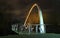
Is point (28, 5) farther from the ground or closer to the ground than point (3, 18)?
farther from the ground

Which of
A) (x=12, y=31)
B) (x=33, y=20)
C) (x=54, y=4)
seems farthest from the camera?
(x=54, y=4)

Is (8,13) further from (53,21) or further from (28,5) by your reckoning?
(53,21)

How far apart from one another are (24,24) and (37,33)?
0.29 m

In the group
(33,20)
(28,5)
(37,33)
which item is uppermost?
(28,5)

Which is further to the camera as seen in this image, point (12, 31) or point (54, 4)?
point (54, 4)

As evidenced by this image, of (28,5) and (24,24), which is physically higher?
(28,5)

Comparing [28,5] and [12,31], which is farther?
[28,5]

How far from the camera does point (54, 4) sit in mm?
3801

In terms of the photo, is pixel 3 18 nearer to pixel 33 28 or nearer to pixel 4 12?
pixel 4 12

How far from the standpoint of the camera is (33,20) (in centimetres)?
352

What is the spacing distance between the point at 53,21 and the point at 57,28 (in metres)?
0.14

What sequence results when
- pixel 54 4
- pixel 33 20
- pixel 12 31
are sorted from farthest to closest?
1. pixel 54 4
2. pixel 33 20
3. pixel 12 31

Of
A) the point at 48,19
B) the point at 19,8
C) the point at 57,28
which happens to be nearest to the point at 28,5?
the point at 19,8

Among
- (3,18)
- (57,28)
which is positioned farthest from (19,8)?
(57,28)
